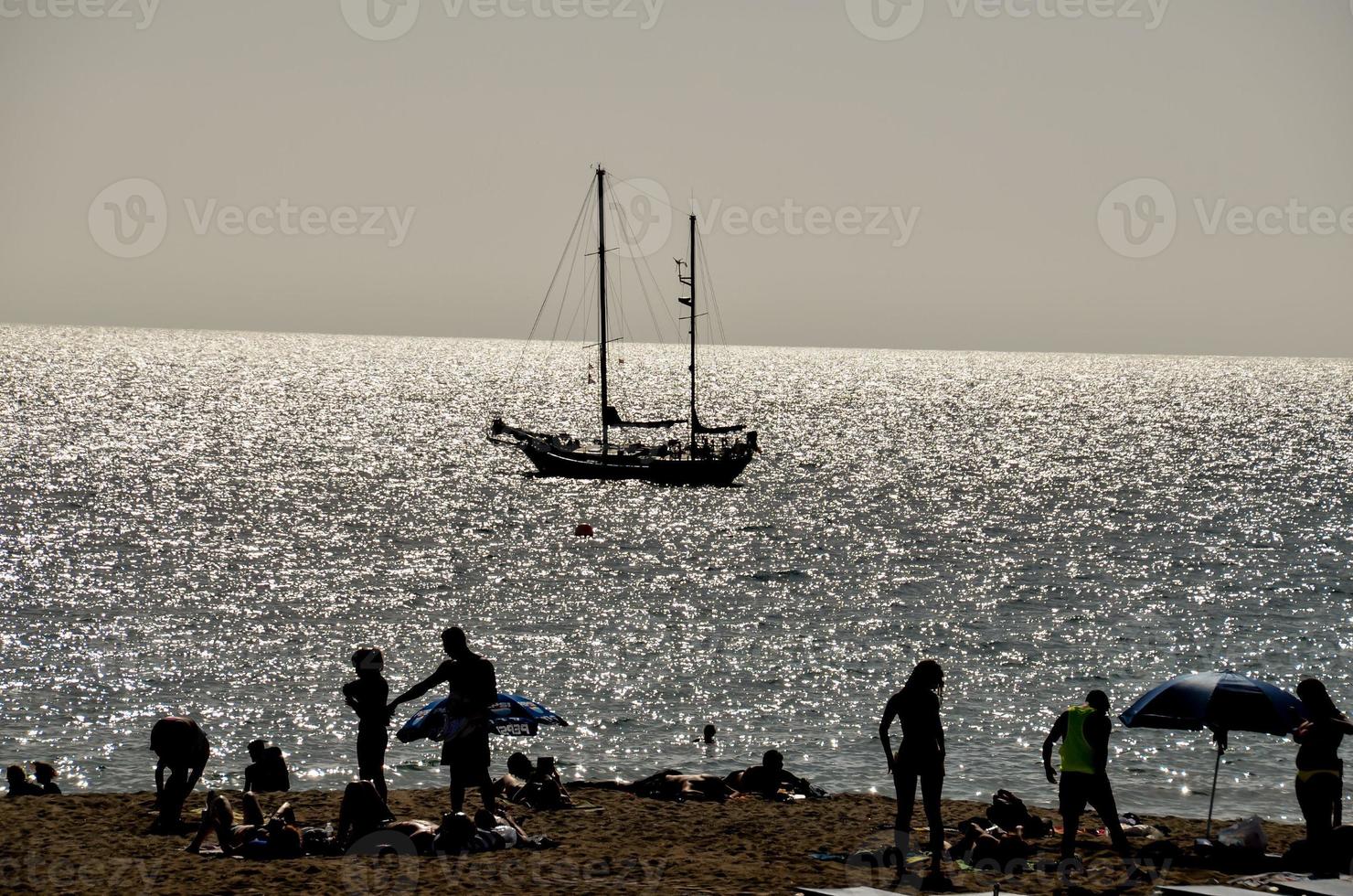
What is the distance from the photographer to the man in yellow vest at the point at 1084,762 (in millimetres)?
14242

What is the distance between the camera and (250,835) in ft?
45.8

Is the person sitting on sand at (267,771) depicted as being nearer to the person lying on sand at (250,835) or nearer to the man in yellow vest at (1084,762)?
the person lying on sand at (250,835)

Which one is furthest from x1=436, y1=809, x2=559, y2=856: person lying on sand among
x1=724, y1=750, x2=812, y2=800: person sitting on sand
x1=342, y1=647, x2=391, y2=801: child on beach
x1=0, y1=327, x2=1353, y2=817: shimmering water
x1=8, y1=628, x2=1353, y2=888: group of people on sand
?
x1=0, y1=327, x2=1353, y2=817: shimmering water

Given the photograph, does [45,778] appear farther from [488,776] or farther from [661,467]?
[661,467]

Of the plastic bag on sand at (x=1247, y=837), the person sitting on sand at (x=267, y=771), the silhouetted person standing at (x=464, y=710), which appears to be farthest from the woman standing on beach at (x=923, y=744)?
the person sitting on sand at (x=267, y=771)

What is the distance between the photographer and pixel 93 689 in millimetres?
31219

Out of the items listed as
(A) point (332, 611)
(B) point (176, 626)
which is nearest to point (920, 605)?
(A) point (332, 611)

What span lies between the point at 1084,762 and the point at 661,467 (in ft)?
261

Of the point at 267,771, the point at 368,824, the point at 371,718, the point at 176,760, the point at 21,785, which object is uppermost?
the point at 371,718

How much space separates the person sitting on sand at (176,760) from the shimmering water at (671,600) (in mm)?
7707

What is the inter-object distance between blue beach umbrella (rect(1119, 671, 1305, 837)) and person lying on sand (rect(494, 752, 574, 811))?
682cm

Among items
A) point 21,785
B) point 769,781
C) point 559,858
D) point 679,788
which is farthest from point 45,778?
point 769,781

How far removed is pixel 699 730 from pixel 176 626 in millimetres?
18419

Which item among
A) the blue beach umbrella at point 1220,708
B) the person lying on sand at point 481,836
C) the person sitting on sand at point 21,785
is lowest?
the person sitting on sand at point 21,785
